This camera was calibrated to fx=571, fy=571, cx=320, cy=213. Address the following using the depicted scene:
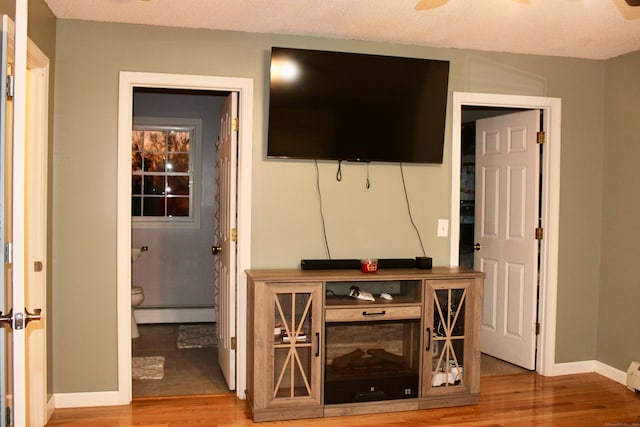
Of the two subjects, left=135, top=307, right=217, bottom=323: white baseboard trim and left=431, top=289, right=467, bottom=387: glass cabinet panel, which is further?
left=135, top=307, right=217, bottom=323: white baseboard trim

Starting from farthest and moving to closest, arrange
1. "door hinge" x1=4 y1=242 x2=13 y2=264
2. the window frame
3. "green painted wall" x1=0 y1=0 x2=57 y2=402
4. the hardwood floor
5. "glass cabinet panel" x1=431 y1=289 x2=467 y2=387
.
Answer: the window frame, "glass cabinet panel" x1=431 y1=289 x2=467 y2=387, the hardwood floor, "green painted wall" x1=0 y1=0 x2=57 y2=402, "door hinge" x1=4 y1=242 x2=13 y2=264

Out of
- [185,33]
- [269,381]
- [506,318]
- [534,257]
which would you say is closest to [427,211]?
[534,257]

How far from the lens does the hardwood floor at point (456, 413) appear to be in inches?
135

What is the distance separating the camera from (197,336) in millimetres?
5445

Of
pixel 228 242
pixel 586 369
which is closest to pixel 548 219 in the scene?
pixel 586 369

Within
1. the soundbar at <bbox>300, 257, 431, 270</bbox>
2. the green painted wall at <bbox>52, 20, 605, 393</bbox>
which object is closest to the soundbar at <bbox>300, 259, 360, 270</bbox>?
the soundbar at <bbox>300, 257, 431, 270</bbox>

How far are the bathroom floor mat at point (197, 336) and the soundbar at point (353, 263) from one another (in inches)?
72.1

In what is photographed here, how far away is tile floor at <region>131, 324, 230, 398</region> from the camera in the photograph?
3969 mm

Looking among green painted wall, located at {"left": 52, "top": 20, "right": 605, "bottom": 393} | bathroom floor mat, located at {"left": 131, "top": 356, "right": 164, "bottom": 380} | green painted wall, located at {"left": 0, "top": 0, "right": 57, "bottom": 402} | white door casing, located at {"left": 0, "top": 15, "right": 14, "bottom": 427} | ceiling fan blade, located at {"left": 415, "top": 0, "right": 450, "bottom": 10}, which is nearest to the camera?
white door casing, located at {"left": 0, "top": 15, "right": 14, "bottom": 427}

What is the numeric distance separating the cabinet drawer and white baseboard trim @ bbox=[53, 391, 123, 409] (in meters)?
1.49

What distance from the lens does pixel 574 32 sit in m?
3.69

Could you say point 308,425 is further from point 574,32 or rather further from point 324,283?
point 574,32

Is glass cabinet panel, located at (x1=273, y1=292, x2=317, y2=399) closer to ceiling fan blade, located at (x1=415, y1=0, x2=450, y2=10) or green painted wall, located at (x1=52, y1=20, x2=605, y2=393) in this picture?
green painted wall, located at (x1=52, y1=20, x2=605, y2=393)

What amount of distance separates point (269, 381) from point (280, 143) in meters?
1.49
